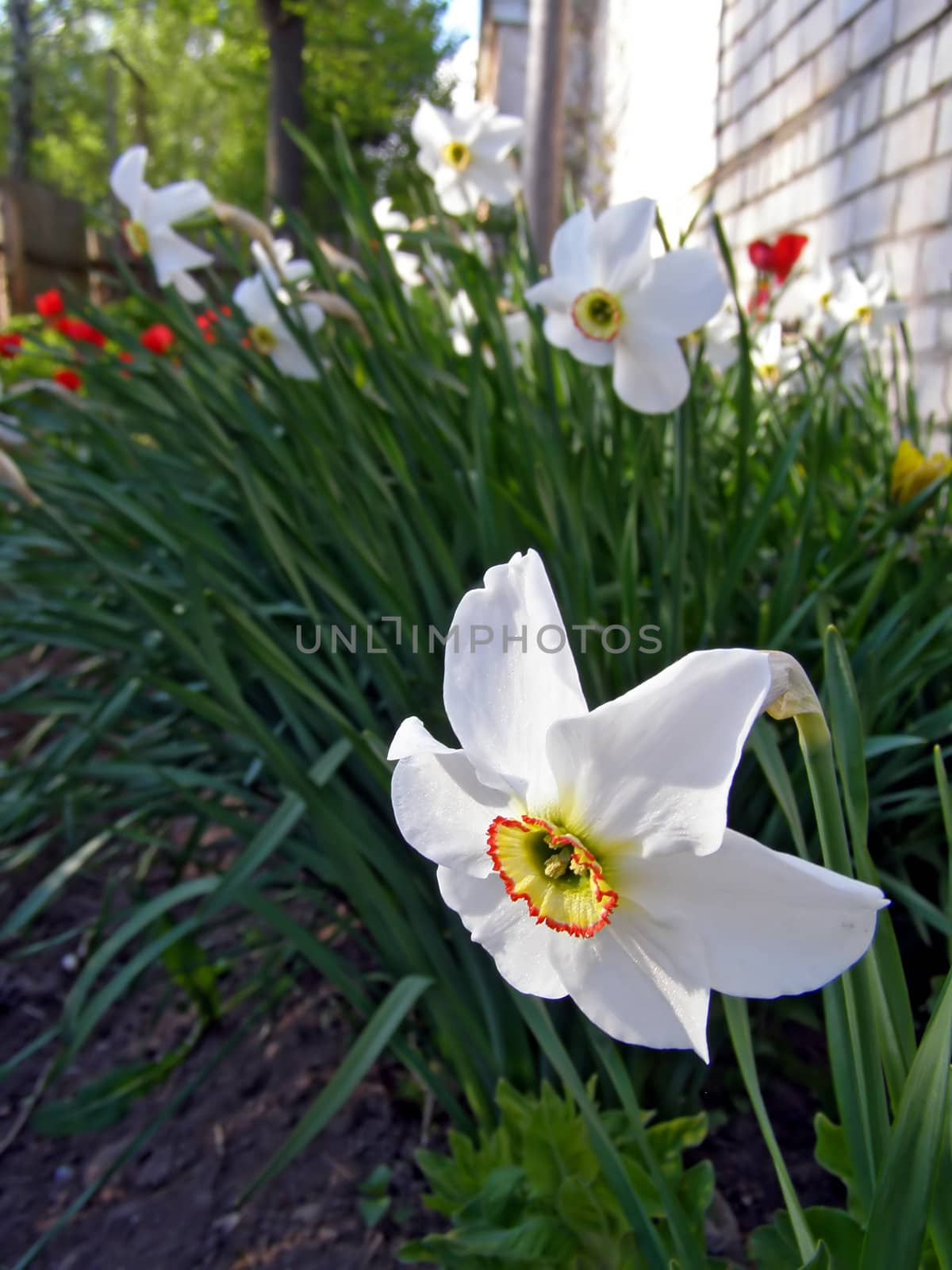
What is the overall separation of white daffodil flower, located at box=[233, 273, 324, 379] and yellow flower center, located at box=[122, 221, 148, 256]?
199 millimetres

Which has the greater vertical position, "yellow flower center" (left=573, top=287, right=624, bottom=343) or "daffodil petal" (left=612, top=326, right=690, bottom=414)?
"yellow flower center" (left=573, top=287, right=624, bottom=343)

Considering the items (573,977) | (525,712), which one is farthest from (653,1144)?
(525,712)

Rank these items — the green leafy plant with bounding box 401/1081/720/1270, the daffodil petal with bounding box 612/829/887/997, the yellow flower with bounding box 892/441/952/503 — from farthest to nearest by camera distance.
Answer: the yellow flower with bounding box 892/441/952/503, the green leafy plant with bounding box 401/1081/720/1270, the daffodil petal with bounding box 612/829/887/997

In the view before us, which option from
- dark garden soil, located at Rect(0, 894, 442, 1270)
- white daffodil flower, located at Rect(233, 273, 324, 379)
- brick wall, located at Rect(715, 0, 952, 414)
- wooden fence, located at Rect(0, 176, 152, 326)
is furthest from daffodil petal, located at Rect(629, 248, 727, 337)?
wooden fence, located at Rect(0, 176, 152, 326)

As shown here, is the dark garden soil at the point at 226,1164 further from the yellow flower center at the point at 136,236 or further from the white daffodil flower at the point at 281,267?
the yellow flower center at the point at 136,236

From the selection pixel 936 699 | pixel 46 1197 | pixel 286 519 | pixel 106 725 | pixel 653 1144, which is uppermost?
pixel 286 519

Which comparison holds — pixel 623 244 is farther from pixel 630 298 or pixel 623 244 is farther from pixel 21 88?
pixel 21 88

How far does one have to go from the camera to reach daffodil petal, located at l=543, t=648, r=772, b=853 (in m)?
0.43

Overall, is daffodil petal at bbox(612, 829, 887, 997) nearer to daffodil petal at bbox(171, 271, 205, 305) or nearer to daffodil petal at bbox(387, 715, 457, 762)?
daffodil petal at bbox(387, 715, 457, 762)

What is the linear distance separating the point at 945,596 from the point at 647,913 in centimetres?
116

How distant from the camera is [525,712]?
0.51 m

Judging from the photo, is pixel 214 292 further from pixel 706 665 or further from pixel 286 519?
pixel 706 665

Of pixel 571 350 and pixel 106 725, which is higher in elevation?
pixel 571 350

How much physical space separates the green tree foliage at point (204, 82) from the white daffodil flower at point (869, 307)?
7.14 meters
